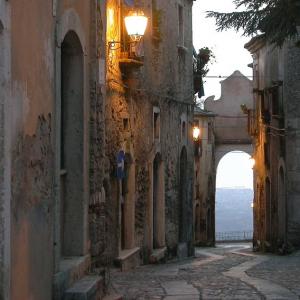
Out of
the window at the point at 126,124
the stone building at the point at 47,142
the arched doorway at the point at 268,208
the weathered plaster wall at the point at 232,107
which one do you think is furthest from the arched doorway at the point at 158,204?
the weathered plaster wall at the point at 232,107

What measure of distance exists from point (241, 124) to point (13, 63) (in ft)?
117

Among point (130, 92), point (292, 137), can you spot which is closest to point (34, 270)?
point (130, 92)

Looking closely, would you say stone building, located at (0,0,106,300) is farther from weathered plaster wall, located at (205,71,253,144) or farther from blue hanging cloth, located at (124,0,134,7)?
weathered plaster wall, located at (205,71,253,144)

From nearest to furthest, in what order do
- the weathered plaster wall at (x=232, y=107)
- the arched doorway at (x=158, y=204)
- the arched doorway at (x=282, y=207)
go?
1. the arched doorway at (x=158, y=204)
2. the arched doorway at (x=282, y=207)
3. the weathered plaster wall at (x=232, y=107)

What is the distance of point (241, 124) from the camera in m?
41.5

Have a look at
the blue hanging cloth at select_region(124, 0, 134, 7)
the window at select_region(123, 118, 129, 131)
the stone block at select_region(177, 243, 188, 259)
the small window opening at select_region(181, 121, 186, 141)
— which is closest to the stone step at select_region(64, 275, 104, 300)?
the window at select_region(123, 118, 129, 131)

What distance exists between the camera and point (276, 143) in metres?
27.2

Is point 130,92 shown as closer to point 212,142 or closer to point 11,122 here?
point 11,122

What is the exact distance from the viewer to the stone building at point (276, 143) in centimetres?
2434

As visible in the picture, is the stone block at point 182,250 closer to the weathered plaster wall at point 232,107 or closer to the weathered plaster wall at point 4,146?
the weathered plaster wall at point 4,146

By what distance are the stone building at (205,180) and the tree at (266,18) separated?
22843 mm

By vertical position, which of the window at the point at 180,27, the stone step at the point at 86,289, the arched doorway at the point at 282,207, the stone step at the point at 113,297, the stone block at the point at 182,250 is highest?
the window at the point at 180,27

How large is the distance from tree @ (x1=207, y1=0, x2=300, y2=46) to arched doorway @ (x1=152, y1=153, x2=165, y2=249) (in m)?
3.45

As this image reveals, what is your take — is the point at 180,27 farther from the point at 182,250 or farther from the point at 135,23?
the point at 135,23
